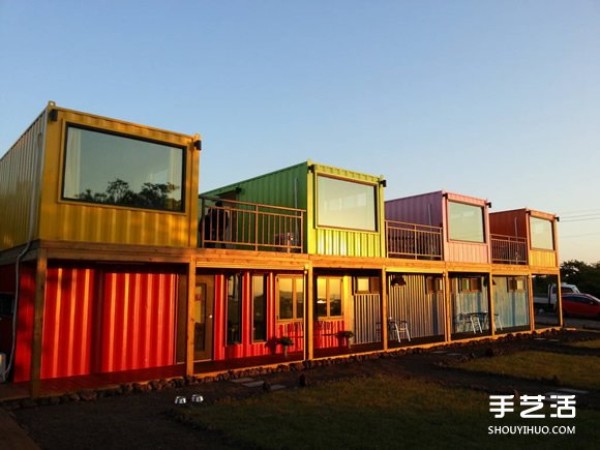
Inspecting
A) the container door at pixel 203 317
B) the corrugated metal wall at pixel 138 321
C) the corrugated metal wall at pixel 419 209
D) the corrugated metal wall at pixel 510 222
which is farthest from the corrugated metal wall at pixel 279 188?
the corrugated metal wall at pixel 510 222

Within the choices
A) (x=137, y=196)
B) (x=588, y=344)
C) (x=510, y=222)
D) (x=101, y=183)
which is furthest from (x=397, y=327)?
(x=101, y=183)

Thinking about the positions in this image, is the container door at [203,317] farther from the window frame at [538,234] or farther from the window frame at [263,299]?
the window frame at [538,234]

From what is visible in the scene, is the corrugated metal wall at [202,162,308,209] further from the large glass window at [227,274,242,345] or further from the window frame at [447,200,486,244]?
the window frame at [447,200,486,244]

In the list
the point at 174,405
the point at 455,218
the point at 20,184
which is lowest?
the point at 174,405

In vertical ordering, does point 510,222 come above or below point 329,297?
above

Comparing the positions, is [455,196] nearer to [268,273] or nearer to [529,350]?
[529,350]

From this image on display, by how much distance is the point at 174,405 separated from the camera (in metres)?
8.03

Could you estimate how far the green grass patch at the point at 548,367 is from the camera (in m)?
9.99

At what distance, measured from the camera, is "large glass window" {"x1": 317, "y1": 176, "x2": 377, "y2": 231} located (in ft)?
43.9

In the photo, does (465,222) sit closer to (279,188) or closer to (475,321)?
(475,321)

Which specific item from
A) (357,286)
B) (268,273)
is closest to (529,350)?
(357,286)

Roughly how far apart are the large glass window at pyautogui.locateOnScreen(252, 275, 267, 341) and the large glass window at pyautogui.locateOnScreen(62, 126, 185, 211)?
3721 mm

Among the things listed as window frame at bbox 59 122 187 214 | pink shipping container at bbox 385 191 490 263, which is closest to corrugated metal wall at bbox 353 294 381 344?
pink shipping container at bbox 385 191 490 263

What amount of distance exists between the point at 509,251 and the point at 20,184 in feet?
58.9
